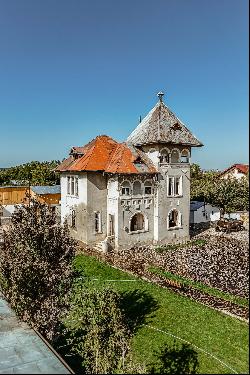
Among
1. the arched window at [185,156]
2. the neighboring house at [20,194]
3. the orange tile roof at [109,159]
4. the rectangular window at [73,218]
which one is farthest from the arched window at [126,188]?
the neighboring house at [20,194]

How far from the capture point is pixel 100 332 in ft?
33.2

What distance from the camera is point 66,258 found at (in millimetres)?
11414

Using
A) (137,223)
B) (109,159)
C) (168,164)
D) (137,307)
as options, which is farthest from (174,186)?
(137,307)

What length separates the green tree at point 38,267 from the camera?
1088 centimetres

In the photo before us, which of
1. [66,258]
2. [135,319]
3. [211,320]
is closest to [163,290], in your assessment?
[135,319]

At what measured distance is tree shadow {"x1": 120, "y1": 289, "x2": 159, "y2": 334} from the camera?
571 inches

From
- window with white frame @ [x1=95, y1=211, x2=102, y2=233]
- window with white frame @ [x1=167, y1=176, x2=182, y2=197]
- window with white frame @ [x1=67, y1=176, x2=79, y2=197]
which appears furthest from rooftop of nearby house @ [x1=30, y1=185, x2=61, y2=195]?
window with white frame @ [x1=167, y1=176, x2=182, y2=197]

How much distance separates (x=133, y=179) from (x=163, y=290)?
9.94 metres

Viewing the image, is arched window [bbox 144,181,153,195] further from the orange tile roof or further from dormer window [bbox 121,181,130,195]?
dormer window [bbox 121,181,130,195]

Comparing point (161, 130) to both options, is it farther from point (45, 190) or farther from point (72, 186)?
point (45, 190)

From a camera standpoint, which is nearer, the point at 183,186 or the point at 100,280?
the point at 100,280

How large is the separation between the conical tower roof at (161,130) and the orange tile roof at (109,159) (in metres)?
1.17

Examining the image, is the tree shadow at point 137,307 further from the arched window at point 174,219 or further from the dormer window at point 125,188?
the arched window at point 174,219

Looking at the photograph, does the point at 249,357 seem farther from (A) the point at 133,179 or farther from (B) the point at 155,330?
(A) the point at 133,179
